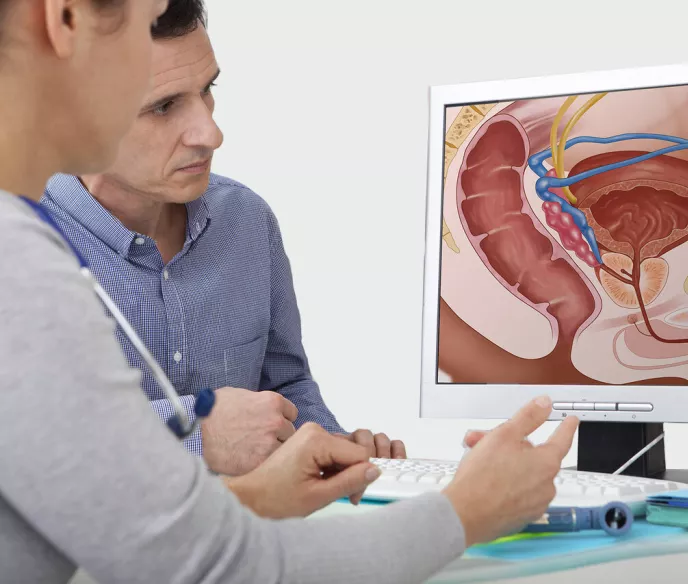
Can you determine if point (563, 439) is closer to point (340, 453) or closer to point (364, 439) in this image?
point (340, 453)

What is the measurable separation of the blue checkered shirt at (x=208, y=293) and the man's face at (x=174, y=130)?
95 millimetres

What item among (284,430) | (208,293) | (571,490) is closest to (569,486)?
(571,490)

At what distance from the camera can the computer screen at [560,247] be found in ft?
4.24

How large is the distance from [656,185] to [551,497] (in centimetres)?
69

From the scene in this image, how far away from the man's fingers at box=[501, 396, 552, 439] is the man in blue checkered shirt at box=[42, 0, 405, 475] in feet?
1.72

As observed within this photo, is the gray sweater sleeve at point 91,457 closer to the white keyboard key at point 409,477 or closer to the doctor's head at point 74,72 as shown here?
the doctor's head at point 74,72

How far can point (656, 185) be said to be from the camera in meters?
1.30

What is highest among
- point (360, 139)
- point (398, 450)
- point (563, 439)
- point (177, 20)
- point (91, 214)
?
point (360, 139)

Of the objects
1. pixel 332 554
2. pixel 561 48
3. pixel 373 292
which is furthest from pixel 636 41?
pixel 332 554

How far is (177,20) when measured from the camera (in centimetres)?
147

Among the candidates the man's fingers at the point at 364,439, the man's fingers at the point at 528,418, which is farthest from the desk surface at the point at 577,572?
the man's fingers at the point at 364,439

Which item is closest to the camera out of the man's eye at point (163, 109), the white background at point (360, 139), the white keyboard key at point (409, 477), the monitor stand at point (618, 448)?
the white keyboard key at point (409, 477)

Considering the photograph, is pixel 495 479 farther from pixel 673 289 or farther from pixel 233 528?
pixel 673 289

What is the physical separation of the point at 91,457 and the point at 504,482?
1.16ft
